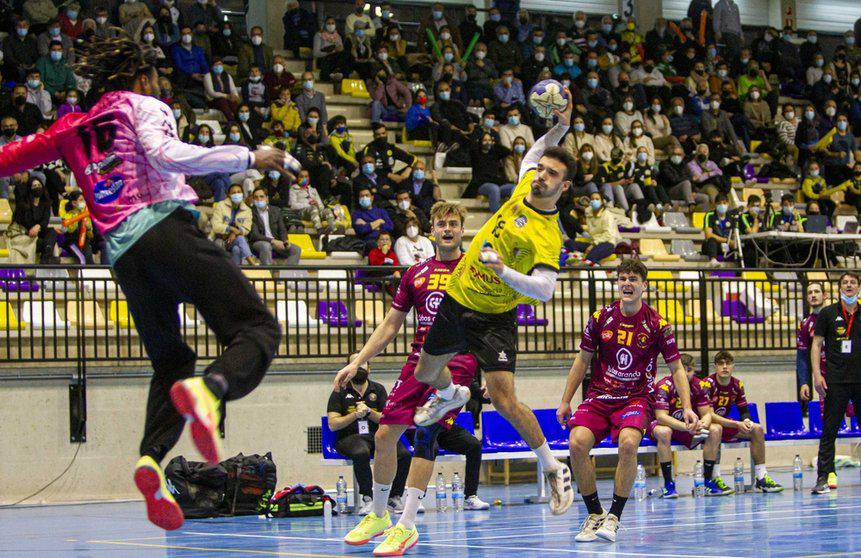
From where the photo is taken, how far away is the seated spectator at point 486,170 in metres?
21.9

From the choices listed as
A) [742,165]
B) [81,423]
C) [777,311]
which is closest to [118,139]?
[81,423]

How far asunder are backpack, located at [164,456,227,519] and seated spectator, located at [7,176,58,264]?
4.81 metres

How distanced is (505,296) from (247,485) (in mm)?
5984

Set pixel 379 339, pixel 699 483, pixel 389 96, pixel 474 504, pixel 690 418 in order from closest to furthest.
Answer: pixel 379 339 < pixel 690 418 < pixel 474 504 < pixel 699 483 < pixel 389 96

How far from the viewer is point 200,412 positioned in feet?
16.8

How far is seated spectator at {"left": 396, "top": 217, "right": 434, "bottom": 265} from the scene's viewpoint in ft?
Answer: 60.8

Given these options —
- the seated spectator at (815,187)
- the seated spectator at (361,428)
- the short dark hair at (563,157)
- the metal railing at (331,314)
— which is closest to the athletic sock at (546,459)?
the short dark hair at (563,157)

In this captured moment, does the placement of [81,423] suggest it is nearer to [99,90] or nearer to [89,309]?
[89,309]

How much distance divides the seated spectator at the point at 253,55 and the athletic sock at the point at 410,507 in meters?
15.0

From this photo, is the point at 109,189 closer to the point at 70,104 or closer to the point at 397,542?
the point at 397,542

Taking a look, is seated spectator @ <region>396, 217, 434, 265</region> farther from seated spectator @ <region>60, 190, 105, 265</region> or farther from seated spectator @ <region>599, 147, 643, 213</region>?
seated spectator @ <region>599, 147, 643, 213</region>

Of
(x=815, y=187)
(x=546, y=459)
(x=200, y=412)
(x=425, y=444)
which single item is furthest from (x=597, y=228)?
(x=200, y=412)

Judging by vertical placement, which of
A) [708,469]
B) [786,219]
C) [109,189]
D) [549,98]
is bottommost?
[708,469]

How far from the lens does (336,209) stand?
19875 millimetres
